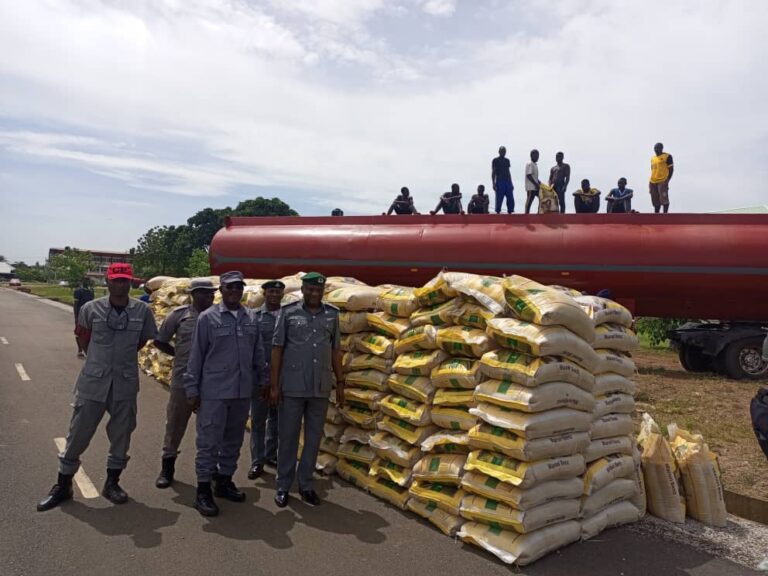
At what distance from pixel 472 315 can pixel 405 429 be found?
3.68ft

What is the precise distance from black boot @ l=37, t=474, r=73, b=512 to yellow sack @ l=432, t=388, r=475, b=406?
2.98 metres

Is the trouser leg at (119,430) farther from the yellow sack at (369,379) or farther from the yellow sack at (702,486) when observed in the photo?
the yellow sack at (702,486)

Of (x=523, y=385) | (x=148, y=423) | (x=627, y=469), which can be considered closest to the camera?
(x=523, y=385)

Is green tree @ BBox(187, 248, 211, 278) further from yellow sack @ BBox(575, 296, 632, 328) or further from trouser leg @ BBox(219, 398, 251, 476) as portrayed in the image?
yellow sack @ BBox(575, 296, 632, 328)

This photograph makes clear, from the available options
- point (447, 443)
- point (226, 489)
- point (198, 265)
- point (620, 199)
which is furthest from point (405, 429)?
point (198, 265)

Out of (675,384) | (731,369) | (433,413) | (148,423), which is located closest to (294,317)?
(433,413)

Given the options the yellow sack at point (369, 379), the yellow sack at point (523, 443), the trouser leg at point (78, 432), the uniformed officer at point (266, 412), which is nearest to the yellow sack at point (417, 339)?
the yellow sack at point (369, 379)

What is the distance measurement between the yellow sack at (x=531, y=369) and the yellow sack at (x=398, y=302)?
3.49ft

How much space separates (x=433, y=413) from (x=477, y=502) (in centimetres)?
83

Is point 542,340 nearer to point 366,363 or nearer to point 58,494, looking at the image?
point 366,363

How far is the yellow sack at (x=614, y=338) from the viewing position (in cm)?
452

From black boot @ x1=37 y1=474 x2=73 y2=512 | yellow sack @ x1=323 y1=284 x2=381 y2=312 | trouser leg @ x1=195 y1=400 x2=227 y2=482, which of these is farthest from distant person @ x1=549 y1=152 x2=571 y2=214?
black boot @ x1=37 y1=474 x2=73 y2=512

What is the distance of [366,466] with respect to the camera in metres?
5.16

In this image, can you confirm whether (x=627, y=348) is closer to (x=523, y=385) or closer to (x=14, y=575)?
(x=523, y=385)
